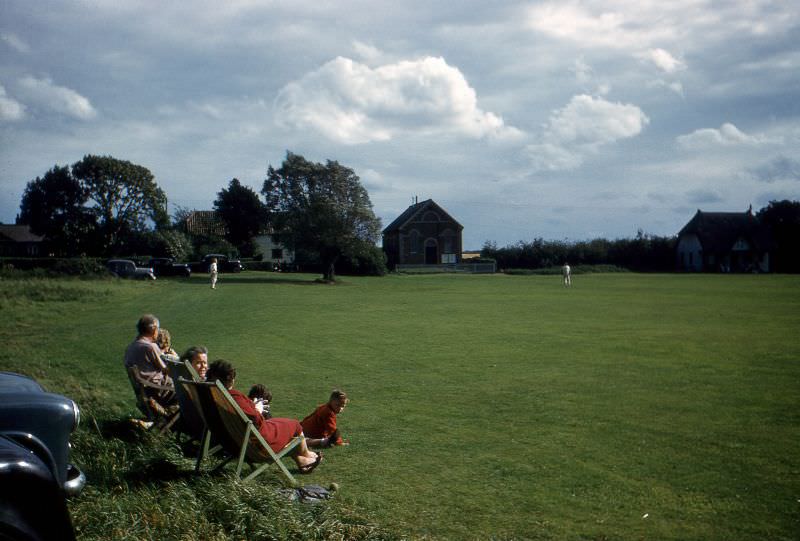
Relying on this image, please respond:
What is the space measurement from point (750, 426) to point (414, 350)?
872 cm

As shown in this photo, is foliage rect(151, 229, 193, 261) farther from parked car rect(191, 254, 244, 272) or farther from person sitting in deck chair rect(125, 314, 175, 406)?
person sitting in deck chair rect(125, 314, 175, 406)

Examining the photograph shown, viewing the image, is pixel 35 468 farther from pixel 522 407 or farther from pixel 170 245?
pixel 170 245

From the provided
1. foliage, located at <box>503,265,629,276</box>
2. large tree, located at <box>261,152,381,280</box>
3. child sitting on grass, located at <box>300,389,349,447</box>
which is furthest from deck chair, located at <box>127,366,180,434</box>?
foliage, located at <box>503,265,629,276</box>

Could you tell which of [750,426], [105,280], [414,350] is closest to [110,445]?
[750,426]

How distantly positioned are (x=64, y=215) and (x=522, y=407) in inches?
3019

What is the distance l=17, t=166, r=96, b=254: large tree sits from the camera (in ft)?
250

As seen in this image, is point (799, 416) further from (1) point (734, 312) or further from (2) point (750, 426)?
(1) point (734, 312)

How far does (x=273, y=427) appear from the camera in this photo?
23.0ft

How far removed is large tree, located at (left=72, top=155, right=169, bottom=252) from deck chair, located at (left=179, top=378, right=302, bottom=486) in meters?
74.2

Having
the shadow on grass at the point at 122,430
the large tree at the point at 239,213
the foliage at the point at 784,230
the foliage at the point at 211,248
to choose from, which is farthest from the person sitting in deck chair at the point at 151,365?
the foliage at the point at 784,230

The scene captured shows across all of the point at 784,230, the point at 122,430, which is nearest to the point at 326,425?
the point at 122,430

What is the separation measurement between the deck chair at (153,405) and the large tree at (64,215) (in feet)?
243

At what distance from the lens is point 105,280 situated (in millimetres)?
43938

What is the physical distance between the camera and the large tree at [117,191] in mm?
77000
